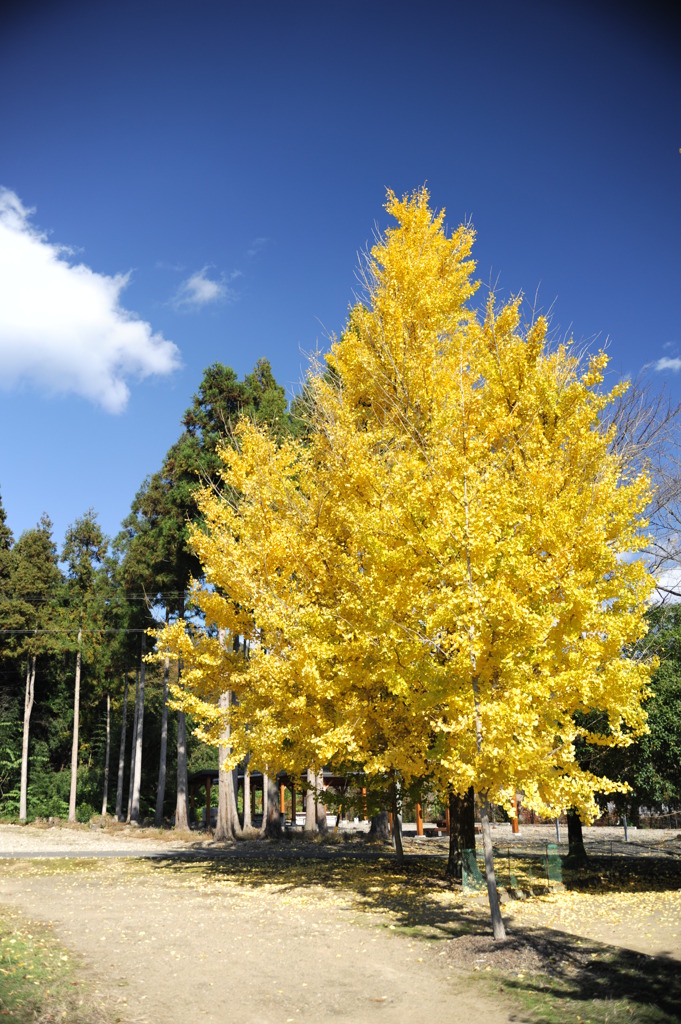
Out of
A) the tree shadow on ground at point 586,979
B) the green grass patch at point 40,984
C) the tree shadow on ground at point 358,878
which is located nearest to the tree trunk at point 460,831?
the tree shadow on ground at point 358,878

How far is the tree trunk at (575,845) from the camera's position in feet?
48.6

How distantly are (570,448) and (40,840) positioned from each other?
2220 centimetres

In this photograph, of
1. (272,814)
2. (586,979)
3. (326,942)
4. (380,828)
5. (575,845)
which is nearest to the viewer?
(586,979)

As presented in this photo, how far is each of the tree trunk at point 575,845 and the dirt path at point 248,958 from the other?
636cm

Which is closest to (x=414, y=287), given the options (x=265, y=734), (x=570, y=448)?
(x=570, y=448)

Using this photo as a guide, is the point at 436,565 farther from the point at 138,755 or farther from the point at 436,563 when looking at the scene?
the point at 138,755

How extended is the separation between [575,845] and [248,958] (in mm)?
10308

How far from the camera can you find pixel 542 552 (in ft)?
32.0

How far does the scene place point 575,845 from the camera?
1520 centimetres

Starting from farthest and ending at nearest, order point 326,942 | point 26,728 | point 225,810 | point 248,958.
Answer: point 26,728, point 225,810, point 326,942, point 248,958

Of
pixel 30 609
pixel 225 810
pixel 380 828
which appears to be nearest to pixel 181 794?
pixel 225 810

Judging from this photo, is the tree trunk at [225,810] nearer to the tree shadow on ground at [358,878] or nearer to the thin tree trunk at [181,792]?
the tree shadow on ground at [358,878]

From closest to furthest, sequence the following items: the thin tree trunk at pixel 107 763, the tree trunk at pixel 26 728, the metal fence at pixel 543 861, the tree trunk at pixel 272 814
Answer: the metal fence at pixel 543 861 → the tree trunk at pixel 272 814 → the tree trunk at pixel 26 728 → the thin tree trunk at pixel 107 763

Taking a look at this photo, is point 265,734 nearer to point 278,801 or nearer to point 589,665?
point 589,665
